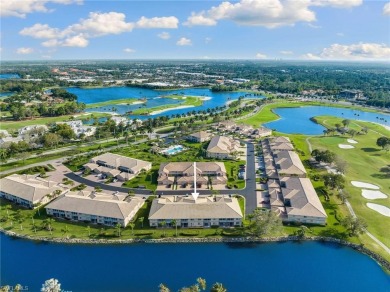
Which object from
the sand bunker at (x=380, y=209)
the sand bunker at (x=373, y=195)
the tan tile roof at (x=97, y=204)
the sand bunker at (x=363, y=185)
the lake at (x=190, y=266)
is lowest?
the lake at (x=190, y=266)

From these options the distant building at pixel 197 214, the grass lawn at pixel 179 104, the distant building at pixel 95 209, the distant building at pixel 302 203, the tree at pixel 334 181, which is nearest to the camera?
the distant building at pixel 197 214

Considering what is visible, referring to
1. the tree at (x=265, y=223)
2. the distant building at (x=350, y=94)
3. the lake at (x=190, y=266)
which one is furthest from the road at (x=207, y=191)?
the distant building at (x=350, y=94)

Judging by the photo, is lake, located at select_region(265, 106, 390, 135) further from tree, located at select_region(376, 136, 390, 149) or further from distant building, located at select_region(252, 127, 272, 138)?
tree, located at select_region(376, 136, 390, 149)

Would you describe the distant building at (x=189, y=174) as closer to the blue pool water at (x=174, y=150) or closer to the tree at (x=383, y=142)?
the blue pool water at (x=174, y=150)

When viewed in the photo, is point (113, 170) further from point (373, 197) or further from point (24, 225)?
point (373, 197)

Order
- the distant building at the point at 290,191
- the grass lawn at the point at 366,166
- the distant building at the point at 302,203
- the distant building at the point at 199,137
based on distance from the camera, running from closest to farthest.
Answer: the distant building at the point at 302,203
the distant building at the point at 290,191
the grass lawn at the point at 366,166
the distant building at the point at 199,137

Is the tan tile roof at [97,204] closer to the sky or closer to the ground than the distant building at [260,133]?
closer to the ground

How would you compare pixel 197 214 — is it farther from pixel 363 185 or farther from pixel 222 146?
pixel 363 185

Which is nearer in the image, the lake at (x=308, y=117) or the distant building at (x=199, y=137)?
the distant building at (x=199, y=137)
